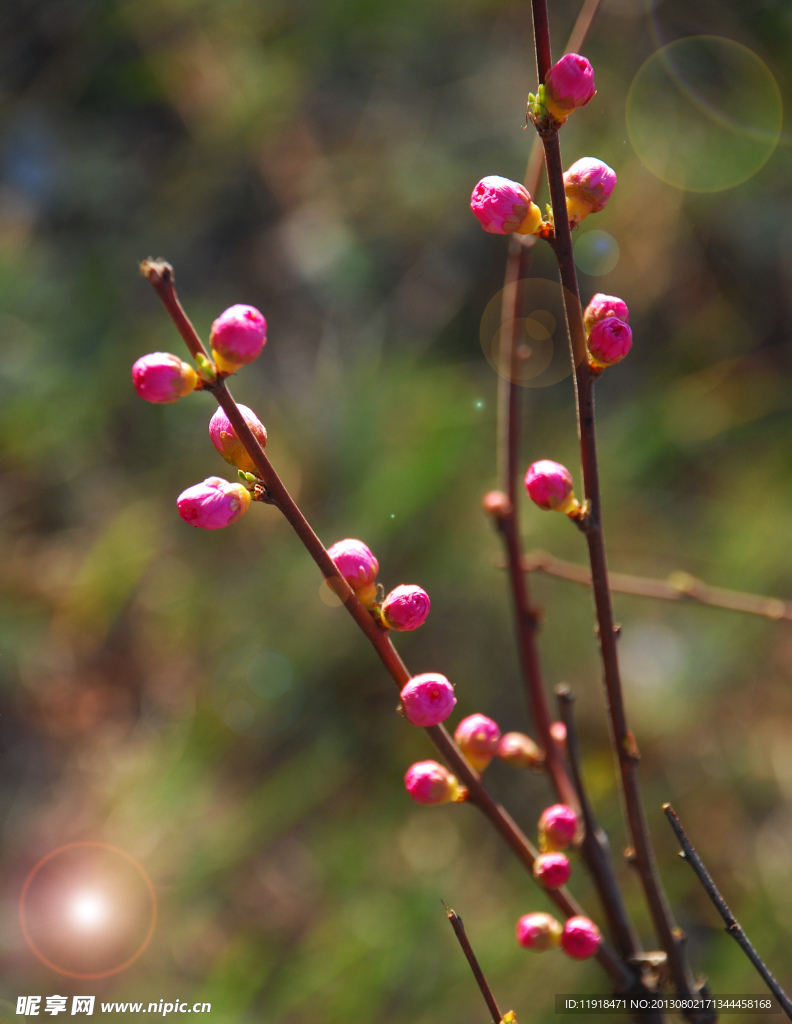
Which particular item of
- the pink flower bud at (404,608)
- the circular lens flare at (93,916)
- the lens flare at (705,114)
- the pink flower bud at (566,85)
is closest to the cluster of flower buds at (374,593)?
the pink flower bud at (404,608)

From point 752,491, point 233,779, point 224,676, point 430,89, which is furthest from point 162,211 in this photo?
point 752,491

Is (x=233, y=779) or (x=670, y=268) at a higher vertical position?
(x=670, y=268)

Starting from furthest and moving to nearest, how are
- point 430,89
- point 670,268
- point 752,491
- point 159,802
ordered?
1. point 430,89
2. point 670,268
3. point 752,491
4. point 159,802

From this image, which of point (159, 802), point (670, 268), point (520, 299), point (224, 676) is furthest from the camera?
point (670, 268)

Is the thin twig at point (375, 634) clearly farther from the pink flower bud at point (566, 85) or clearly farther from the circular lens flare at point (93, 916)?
the circular lens flare at point (93, 916)

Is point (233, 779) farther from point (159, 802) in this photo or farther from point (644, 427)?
point (644, 427)
